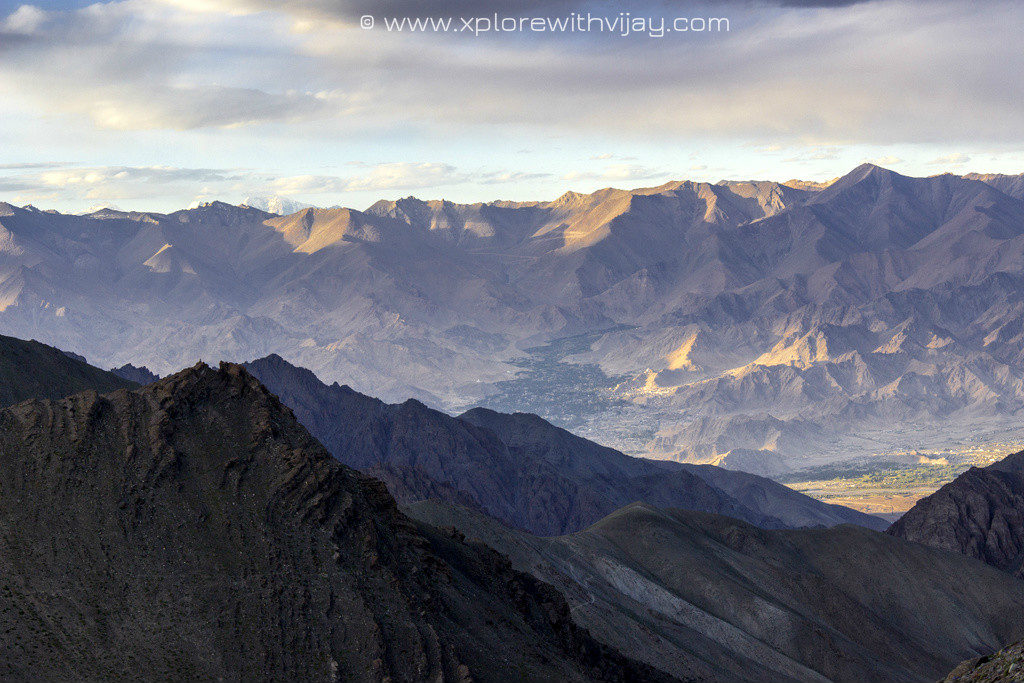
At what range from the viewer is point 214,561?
6506 centimetres

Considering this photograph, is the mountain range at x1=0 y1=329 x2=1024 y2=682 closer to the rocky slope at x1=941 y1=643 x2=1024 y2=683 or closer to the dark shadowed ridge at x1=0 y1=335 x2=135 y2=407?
the rocky slope at x1=941 y1=643 x2=1024 y2=683

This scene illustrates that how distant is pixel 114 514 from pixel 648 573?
244 ft

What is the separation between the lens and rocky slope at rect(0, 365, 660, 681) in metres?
60.4

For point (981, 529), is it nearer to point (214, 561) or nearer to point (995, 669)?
point (214, 561)

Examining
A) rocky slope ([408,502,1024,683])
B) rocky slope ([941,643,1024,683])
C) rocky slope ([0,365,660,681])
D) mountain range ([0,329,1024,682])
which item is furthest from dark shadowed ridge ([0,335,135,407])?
rocky slope ([941,643,1024,683])

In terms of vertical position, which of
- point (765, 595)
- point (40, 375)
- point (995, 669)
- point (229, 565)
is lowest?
point (765, 595)

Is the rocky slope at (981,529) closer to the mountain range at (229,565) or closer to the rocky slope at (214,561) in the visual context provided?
the mountain range at (229,565)

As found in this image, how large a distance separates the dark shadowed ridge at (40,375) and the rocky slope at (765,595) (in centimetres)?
4142

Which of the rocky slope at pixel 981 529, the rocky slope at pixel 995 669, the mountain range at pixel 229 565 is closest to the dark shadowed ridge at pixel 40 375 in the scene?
the mountain range at pixel 229 565

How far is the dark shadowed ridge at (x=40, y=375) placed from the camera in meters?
119

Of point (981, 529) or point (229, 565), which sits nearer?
point (229, 565)

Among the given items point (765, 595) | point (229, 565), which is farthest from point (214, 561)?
point (765, 595)

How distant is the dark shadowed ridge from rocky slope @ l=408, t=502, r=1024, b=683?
41422 millimetres

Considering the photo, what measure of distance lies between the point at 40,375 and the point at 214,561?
68277 millimetres
